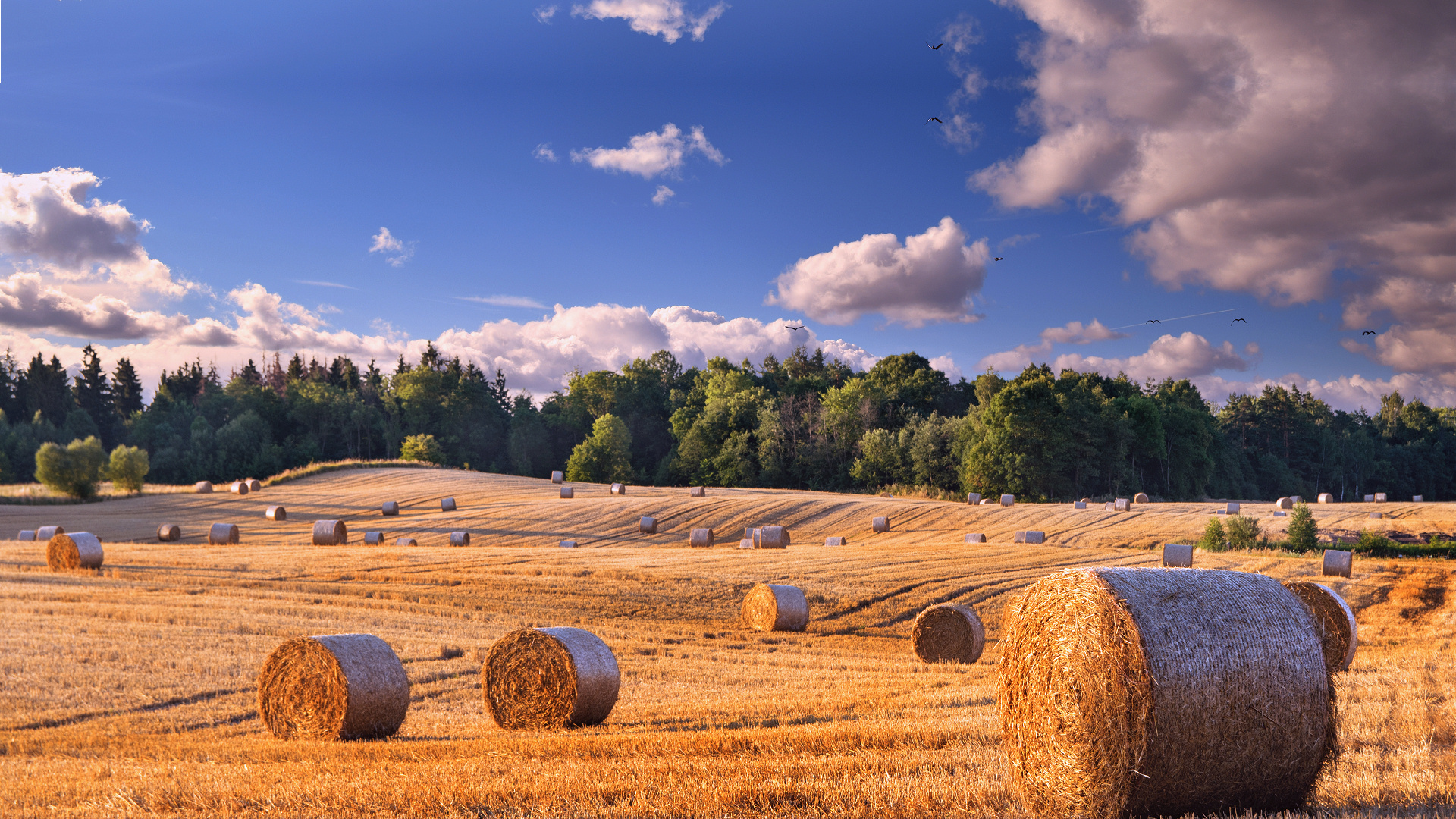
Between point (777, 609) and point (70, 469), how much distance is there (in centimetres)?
5725

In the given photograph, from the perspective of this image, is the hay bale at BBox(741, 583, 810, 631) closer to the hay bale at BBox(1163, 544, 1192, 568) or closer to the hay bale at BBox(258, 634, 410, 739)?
the hay bale at BBox(258, 634, 410, 739)

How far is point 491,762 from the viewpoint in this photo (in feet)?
26.1

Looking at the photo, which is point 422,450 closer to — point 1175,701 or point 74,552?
point 74,552

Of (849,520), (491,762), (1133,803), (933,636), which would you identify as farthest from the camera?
(849,520)

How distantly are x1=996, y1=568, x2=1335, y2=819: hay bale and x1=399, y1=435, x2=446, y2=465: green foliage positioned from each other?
83009mm

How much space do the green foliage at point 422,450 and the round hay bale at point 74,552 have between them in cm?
5719

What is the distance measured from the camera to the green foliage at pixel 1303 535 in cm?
3331

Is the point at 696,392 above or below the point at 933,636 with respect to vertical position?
above

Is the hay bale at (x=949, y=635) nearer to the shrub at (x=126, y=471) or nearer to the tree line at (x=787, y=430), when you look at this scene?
the tree line at (x=787, y=430)

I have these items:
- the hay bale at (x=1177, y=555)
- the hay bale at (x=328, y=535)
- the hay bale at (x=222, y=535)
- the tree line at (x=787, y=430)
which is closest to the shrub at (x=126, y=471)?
the tree line at (x=787, y=430)

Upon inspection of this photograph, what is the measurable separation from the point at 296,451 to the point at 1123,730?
9986cm

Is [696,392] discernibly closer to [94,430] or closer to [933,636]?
[94,430]

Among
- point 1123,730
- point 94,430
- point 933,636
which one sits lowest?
point 933,636

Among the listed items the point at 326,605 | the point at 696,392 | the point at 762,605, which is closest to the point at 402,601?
the point at 326,605
